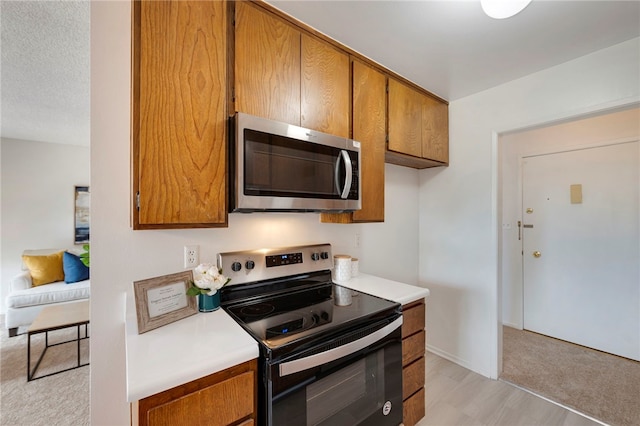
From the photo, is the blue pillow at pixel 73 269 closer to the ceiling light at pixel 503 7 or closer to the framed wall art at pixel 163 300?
the framed wall art at pixel 163 300

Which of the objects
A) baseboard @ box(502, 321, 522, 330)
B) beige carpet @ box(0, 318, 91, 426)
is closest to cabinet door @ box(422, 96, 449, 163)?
baseboard @ box(502, 321, 522, 330)

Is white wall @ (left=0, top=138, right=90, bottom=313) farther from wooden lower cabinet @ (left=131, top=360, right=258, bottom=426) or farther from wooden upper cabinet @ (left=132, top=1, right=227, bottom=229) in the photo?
wooden lower cabinet @ (left=131, top=360, right=258, bottom=426)

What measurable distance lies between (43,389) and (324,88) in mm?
3230

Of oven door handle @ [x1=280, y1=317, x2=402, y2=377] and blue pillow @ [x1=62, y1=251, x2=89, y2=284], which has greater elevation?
oven door handle @ [x1=280, y1=317, x2=402, y2=377]

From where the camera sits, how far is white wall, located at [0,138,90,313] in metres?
3.79

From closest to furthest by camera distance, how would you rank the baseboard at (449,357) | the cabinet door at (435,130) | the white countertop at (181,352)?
1. the white countertop at (181,352)
2. the cabinet door at (435,130)
3. the baseboard at (449,357)

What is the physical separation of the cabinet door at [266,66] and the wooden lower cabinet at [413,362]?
4.22 feet

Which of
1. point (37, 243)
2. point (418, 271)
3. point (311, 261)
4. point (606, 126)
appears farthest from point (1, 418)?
point (606, 126)

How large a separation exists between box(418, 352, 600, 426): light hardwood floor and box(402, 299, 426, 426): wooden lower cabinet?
10.0 inches

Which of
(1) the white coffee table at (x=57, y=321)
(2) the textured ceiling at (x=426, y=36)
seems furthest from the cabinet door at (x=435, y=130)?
(1) the white coffee table at (x=57, y=321)

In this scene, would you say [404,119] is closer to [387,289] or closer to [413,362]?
[387,289]

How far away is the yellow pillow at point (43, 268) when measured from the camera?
347 centimetres

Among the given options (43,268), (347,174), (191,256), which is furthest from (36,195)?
(347,174)

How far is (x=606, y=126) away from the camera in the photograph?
2.68 metres
